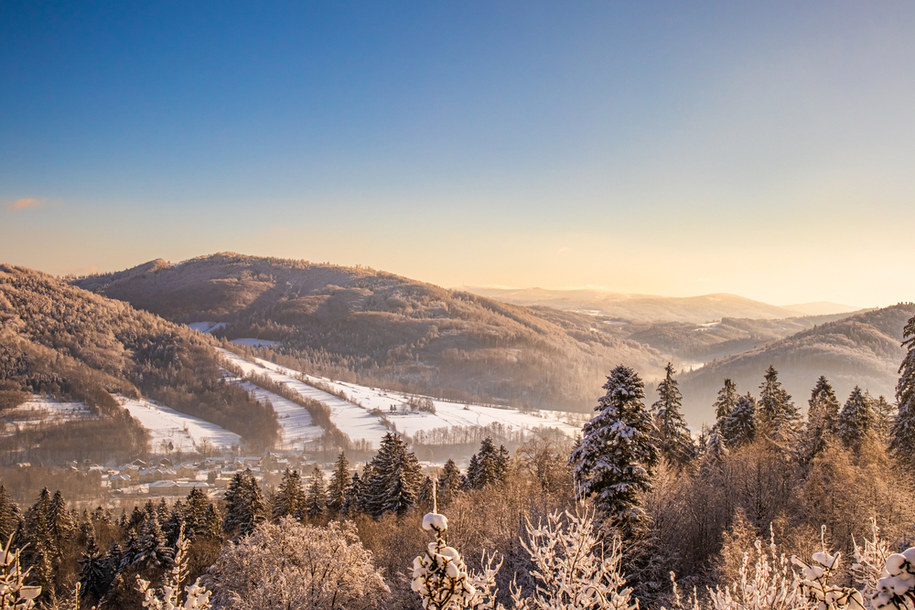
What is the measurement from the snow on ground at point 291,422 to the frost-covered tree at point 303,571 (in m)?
136

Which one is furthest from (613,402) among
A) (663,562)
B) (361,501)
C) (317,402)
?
(317,402)

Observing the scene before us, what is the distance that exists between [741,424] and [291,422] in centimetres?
15388

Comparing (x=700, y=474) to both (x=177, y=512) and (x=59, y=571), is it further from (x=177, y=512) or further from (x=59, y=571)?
(x=59, y=571)

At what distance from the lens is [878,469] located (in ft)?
86.5

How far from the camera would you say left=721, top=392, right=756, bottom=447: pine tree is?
4228 cm

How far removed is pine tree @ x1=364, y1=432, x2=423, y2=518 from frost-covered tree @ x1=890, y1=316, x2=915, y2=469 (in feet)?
110

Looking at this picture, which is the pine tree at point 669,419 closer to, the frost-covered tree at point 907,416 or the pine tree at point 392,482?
the frost-covered tree at point 907,416

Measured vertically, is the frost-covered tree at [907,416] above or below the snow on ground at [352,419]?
above

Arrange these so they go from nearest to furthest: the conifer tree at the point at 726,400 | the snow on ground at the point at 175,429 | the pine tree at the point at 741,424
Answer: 1. the pine tree at the point at 741,424
2. the conifer tree at the point at 726,400
3. the snow on ground at the point at 175,429

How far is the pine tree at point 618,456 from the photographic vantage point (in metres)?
22.3

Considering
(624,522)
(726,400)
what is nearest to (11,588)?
(624,522)

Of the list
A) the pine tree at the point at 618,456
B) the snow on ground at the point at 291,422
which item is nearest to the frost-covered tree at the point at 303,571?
the pine tree at the point at 618,456

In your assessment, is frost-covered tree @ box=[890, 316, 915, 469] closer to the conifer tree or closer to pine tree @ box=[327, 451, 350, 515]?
the conifer tree

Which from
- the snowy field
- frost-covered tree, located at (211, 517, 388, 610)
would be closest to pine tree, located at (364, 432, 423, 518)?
frost-covered tree, located at (211, 517, 388, 610)
